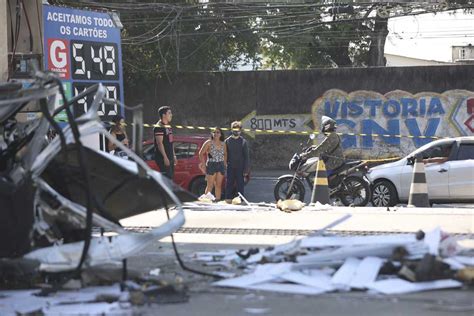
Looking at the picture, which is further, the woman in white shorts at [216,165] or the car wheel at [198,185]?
the car wheel at [198,185]

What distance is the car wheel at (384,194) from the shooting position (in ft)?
45.5

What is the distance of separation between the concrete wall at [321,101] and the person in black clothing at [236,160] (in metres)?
12.9

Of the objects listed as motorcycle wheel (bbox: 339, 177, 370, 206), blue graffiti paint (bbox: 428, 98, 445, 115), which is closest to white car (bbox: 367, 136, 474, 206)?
motorcycle wheel (bbox: 339, 177, 370, 206)

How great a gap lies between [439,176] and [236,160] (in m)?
4.14

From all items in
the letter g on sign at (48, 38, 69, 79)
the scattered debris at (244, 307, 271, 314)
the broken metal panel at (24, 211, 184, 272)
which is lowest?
the scattered debris at (244, 307, 271, 314)

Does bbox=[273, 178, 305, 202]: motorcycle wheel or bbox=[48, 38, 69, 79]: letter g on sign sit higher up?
bbox=[48, 38, 69, 79]: letter g on sign

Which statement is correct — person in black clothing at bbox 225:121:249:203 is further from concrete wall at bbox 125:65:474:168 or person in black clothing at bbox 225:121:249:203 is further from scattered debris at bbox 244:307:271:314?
concrete wall at bbox 125:65:474:168

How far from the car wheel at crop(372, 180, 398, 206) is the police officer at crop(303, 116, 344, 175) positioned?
1.64 meters

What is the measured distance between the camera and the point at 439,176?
13391 millimetres

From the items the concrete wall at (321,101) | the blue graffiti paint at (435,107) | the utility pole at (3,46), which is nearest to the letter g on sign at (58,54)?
the utility pole at (3,46)

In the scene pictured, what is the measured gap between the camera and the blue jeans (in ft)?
41.1

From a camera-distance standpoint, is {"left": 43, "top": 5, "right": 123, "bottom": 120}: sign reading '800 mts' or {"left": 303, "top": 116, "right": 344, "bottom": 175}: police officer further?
{"left": 303, "top": 116, "right": 344, "bottom": 175}: police officer

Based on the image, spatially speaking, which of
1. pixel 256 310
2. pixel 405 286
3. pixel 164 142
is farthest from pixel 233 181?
pixel 256 310

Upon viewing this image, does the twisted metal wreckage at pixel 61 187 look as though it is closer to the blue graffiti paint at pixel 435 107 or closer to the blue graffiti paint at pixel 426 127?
the blue graffiti paint at pixel 426 127
